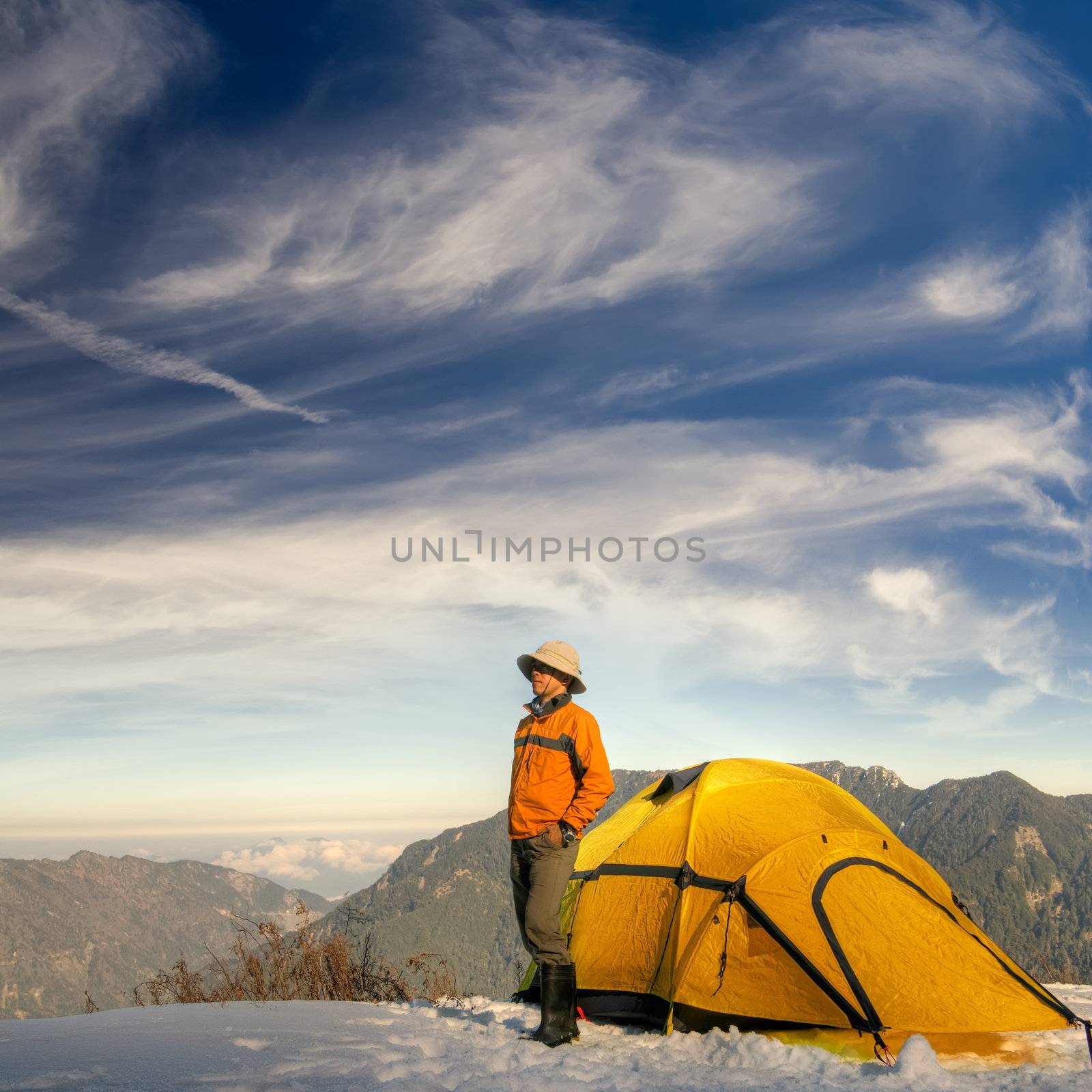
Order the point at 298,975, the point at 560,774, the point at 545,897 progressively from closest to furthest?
the point at 545,897 < the point at 560,774 < the point at 298,975

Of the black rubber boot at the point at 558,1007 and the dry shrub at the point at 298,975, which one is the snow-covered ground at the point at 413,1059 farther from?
the dry shrub at the point at 298,975

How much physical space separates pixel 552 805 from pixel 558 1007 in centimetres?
149

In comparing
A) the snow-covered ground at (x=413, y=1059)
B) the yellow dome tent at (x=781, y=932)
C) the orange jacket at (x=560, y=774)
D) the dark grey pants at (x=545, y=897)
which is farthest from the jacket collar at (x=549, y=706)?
the snow-covered ground at (x=413, y=1059)

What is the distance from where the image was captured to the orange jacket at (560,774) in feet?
22.9

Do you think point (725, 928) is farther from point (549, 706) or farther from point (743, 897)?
point (549, 706)

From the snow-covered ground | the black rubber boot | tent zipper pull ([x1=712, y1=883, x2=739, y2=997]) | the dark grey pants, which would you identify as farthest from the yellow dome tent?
the dark grey pants

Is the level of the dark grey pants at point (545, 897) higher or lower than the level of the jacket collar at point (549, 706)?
lower

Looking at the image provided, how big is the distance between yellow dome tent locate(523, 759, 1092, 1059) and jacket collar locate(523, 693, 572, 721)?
1.79m

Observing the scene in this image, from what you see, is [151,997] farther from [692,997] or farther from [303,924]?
[692,997]

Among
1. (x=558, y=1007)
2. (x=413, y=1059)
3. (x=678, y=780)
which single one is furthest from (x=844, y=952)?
(x=413, y=1059)

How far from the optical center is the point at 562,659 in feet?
23.9

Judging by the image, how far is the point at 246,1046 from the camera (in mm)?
5359

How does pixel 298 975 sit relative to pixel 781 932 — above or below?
below

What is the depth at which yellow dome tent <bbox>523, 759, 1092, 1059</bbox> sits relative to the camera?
6.34 meters
